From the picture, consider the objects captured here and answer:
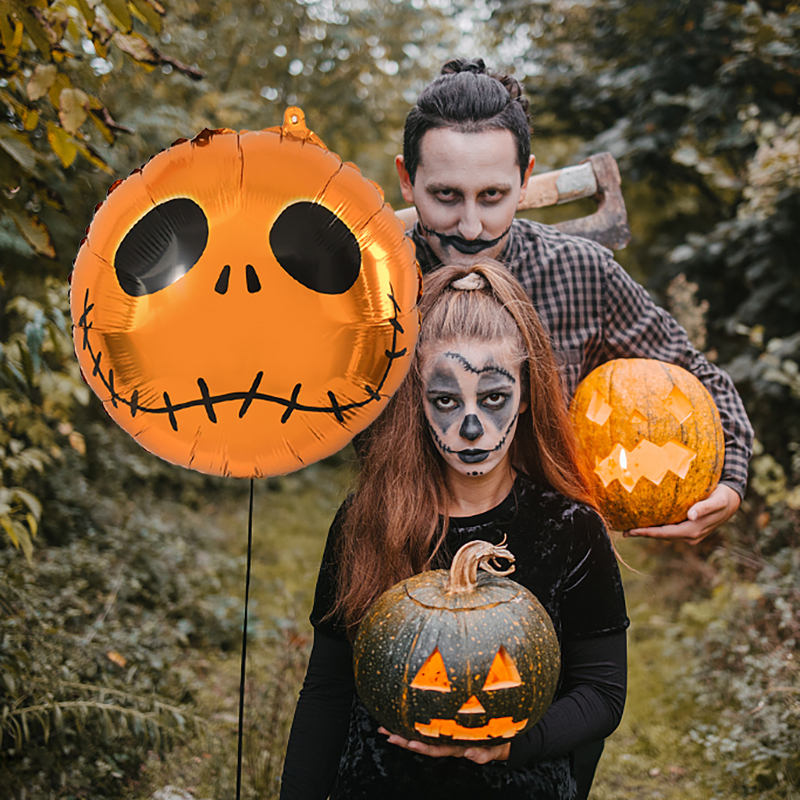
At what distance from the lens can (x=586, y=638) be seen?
1.76m

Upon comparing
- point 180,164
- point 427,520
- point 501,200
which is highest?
point 501,200

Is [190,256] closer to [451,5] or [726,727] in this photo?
[726,727]

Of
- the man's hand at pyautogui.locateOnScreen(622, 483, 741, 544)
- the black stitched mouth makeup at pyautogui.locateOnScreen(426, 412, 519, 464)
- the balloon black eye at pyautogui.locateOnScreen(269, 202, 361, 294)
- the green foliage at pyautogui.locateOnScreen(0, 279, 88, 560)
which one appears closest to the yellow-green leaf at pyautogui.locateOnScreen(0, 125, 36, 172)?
the green foliage at pyautogui.locateOnScreen(0, 279, 88, 560)

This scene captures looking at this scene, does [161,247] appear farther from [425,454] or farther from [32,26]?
[32,26]

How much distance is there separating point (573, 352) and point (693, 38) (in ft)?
12.9

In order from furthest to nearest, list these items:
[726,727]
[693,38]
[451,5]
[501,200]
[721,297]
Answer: [451,5]
[721,297]
[693,38]
[726,727]
[501,200]

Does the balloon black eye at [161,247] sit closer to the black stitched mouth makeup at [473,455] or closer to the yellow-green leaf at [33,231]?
the black stitched mouth makeup at [473,455]

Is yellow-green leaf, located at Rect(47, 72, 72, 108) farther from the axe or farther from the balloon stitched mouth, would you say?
the axe

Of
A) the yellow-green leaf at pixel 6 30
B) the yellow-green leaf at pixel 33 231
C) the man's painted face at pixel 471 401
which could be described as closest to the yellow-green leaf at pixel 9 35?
the yellow-green leaf at pixel 6 30

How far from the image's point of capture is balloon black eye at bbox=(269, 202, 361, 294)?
1.52 m

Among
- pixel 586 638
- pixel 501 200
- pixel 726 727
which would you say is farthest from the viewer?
pixel 726 727

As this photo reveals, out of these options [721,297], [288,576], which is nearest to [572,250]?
[721,297]

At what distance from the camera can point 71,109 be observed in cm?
212

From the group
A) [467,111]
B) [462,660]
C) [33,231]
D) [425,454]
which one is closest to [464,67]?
[467,111]
